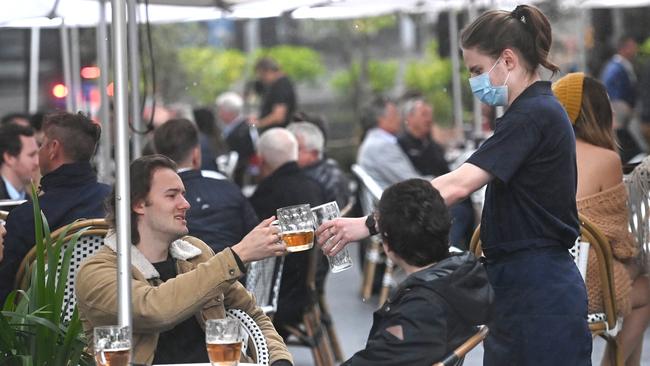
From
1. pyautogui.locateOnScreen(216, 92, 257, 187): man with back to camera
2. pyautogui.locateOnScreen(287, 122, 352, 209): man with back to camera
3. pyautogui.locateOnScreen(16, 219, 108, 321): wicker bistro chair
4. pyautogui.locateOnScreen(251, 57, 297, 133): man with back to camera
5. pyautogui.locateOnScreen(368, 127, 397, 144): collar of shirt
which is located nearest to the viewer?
pyautogui.locateOnScreen(16, 219, 108, 321): wicker bistro chair

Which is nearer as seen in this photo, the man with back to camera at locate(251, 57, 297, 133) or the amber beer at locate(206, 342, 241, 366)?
the amber beer at locate(206, 342, 241, 366)

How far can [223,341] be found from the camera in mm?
3088

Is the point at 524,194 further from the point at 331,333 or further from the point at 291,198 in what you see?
the point at 331,333

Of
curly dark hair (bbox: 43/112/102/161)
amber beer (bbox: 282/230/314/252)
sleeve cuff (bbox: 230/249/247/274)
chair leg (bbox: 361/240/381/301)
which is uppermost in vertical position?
curly dark hair (bbox: 43/112/102/161)

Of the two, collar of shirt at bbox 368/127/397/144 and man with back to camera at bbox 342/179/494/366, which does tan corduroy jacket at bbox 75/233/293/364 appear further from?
collar of shirt at bbox 368/127/397/144

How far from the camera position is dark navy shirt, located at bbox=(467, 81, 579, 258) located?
362 centimetres

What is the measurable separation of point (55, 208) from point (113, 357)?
200 centimetres

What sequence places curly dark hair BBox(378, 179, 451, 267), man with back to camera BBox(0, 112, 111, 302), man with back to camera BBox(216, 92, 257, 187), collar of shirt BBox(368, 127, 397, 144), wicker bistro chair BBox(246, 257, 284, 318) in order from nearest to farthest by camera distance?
curly dark hair BBox(378, 179, 451, 267)
man with back to camera BBox(0, 112, 111, 302)
wicker bistro chair BBox(246, 257, 284, 318)
collar of shirt BBox(368, 127, 397, 144)
man with back to camera BBox(216, 92, 257, 187)

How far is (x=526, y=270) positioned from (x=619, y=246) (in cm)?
137

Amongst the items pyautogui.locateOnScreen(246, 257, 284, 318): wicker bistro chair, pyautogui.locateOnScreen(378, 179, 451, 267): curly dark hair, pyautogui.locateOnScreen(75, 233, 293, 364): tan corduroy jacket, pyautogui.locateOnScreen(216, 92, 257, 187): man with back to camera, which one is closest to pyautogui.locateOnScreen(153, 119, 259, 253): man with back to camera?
pyautogui.locateOnScreen(246, 257, 284, 318): wicker bistro chair

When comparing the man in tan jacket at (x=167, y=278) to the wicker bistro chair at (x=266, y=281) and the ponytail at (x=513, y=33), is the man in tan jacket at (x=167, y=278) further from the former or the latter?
the wicker bistro chair at (x=266, y=281)

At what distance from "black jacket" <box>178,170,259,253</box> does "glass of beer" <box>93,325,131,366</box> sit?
2.68 m

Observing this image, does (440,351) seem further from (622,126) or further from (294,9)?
(622,126)

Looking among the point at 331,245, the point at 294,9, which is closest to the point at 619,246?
the point at 331,245
